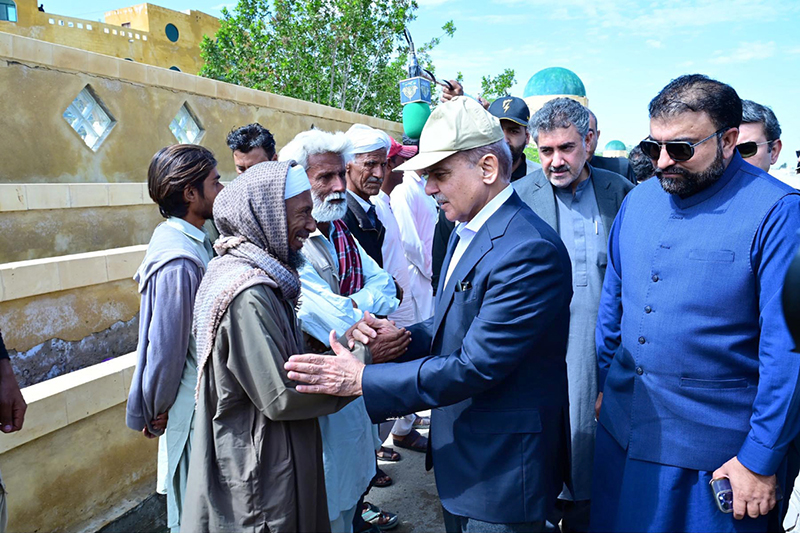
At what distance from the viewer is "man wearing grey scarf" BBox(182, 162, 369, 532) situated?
1.79m

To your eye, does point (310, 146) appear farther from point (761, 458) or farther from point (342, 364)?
point (761, 458)

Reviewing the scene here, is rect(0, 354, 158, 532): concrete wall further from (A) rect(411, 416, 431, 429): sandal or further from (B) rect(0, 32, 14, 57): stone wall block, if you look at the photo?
(B) rect(0, 32, 14, 57): stone wall block

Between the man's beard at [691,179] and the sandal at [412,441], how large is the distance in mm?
2888

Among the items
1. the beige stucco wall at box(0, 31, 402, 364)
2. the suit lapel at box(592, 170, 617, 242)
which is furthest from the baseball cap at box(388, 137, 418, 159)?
the beige stucco wall at box(0, 31, 402, 364)

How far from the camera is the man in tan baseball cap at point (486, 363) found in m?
1.73

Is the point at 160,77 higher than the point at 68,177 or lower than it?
higher

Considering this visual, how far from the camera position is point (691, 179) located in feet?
6.59

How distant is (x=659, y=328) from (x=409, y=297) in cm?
250

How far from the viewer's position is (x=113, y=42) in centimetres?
2203

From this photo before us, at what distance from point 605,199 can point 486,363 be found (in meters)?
1.75

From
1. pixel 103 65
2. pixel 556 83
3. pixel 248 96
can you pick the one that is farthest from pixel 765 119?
pixel 556 83

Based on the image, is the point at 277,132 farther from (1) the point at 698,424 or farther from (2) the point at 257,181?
(1) the point at 698,424

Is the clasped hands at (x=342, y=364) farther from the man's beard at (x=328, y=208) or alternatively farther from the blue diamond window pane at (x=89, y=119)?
the blue diamond window pane at (x=89, y=119)

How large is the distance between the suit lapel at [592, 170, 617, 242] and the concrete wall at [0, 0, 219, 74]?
65.2 ft
